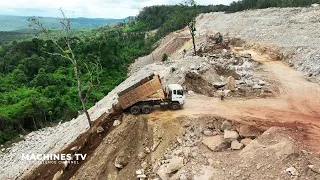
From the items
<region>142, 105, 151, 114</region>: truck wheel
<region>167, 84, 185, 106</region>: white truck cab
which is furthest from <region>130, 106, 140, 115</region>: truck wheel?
<region>167, 84, 185, 106</region>: white truck cab

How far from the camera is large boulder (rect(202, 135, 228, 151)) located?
48.5 feet

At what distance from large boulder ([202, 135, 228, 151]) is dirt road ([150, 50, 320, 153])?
2.34 metres

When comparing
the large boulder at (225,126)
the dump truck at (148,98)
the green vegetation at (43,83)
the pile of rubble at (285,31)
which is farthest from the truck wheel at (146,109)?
the green vegetation at (43,83)

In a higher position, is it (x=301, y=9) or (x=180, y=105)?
(x=301, y=9)

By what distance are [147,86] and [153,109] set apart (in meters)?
1.59

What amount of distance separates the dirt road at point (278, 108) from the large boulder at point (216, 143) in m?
2.34

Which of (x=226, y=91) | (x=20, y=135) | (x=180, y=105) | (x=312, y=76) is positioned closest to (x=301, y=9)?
(x=312, y=76)

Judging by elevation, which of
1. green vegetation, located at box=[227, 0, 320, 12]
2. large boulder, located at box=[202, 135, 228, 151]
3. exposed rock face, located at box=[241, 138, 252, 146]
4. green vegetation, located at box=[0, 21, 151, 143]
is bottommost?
green vegetation, located at box=[0, 21, 151, 143]

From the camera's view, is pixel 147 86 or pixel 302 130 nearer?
pixel 302 130

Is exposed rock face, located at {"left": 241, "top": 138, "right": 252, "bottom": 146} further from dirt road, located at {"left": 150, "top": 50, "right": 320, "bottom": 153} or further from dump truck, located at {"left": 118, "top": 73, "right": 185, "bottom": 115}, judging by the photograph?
dump truck, located at {"left": 118, "top": 73, "right": 185, "bottom": 115}

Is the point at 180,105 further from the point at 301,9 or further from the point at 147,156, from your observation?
the point at 301,9

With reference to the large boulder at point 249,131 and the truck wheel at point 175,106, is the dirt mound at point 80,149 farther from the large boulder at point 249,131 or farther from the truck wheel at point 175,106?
the large boulder at point 249,131

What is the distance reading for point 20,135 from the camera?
111 feet

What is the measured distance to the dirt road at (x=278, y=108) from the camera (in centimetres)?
1708
